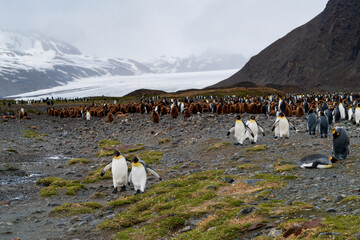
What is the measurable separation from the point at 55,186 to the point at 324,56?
375ft

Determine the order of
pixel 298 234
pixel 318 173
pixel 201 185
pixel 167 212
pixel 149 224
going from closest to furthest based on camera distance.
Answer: pixel 298 234
pixel 149 224
pixel 167 212
pixel 318 173
pixel 201 185

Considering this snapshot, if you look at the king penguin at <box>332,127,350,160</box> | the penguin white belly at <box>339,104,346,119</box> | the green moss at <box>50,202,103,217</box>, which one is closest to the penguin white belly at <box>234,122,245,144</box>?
the king penguin at <box>332,127,350,160</box>

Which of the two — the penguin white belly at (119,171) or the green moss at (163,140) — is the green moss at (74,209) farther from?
the green moss at (163,140)

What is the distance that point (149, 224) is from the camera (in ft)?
20.7

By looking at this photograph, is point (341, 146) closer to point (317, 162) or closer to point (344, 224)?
point (317, 162)

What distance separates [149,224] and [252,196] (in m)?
2.02

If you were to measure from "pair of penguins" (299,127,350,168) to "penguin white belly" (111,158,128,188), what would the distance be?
459 cm

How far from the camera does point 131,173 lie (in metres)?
9.17

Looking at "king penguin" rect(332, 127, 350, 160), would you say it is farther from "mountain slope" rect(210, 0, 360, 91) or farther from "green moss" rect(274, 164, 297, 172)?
"mountain slope" rect(210, 0, 360, 91)

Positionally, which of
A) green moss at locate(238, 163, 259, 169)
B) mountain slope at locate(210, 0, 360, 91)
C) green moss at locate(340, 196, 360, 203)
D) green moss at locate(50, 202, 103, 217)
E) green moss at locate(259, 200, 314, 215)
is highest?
mountain slope at locate(210, 0, 360, 91)

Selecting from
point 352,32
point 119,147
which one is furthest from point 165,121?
point 352,32

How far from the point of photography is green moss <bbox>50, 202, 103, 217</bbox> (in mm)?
7711

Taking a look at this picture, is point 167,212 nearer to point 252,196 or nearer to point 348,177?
point 252,196

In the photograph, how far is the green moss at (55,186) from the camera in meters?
9.61
